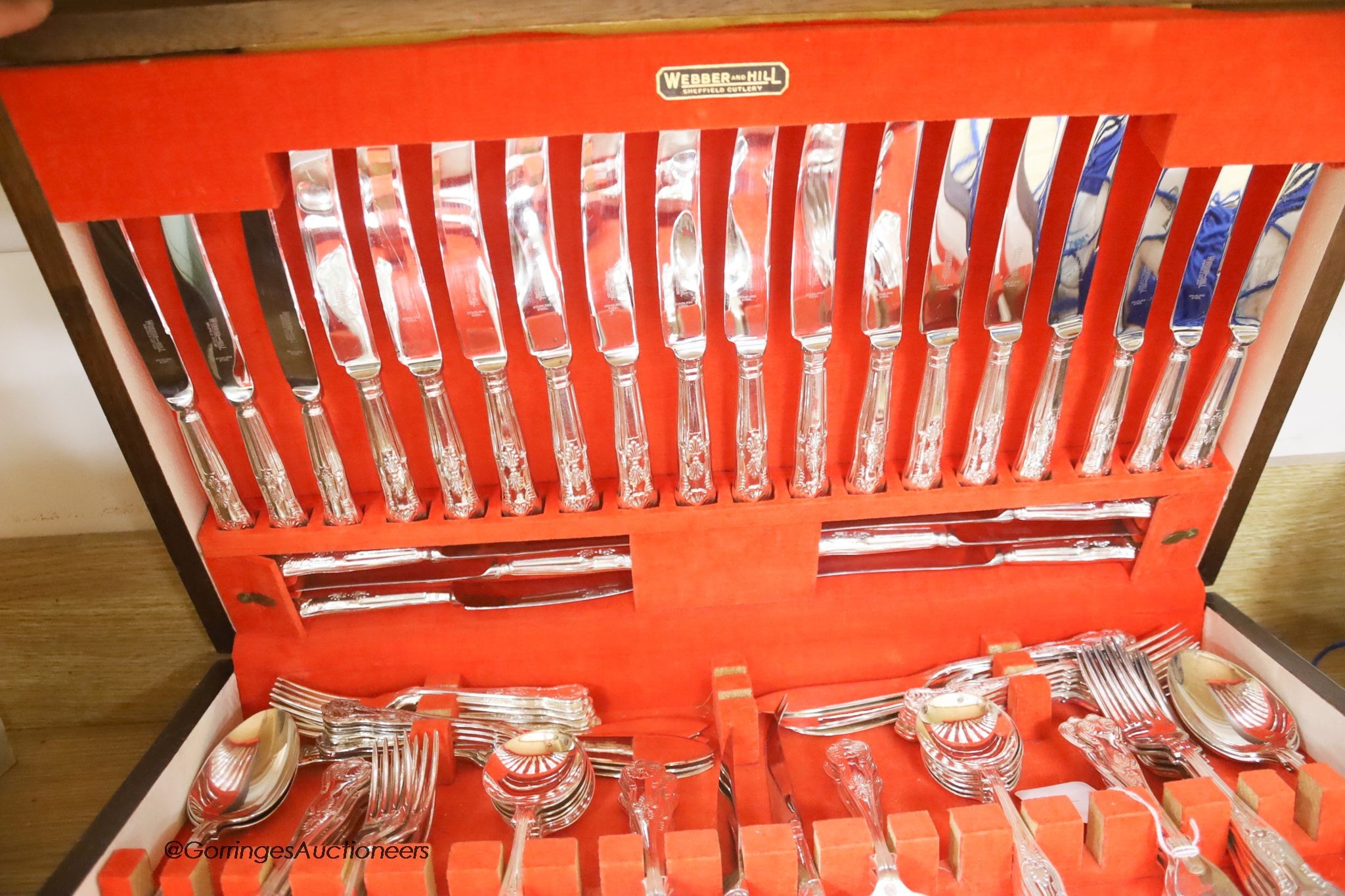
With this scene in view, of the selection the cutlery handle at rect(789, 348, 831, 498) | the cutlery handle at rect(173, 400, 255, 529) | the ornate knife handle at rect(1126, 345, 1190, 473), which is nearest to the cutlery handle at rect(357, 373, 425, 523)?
the cutlery handle at rect(173, 400, 255, 529)

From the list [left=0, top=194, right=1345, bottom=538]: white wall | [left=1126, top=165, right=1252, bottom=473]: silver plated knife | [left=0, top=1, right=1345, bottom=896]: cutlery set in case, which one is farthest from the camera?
[left=0, top=194, right=1345, bottom=538]: white wall

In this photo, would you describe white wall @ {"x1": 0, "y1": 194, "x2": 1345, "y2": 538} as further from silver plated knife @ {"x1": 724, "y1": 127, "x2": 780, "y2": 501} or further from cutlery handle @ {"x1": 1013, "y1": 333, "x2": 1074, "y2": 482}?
silver plated knife @ {"x1": 724, "y1": 127, "x2": 780, "y2": 501}

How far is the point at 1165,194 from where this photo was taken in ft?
2.28

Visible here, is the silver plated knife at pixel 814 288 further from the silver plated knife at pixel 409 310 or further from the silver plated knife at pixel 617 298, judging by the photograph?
the silver plated knife at pixel 409 310

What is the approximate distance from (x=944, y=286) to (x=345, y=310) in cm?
48

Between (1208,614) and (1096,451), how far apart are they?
258 millimetres

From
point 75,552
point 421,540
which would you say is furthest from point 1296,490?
point 75,552

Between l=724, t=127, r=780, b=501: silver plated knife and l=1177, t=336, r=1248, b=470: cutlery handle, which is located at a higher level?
l=724, t=127, r=780, b=501: silver plated knife

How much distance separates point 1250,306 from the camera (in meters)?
0.75

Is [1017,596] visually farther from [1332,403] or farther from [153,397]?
[153,397]

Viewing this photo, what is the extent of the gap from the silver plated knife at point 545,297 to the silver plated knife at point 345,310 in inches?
5.0

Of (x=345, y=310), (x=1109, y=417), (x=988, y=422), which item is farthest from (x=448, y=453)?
(x=1109, y=417)

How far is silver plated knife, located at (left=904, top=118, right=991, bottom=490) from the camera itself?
0.66 meters

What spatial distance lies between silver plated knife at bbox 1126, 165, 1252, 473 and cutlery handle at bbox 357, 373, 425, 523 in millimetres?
681
